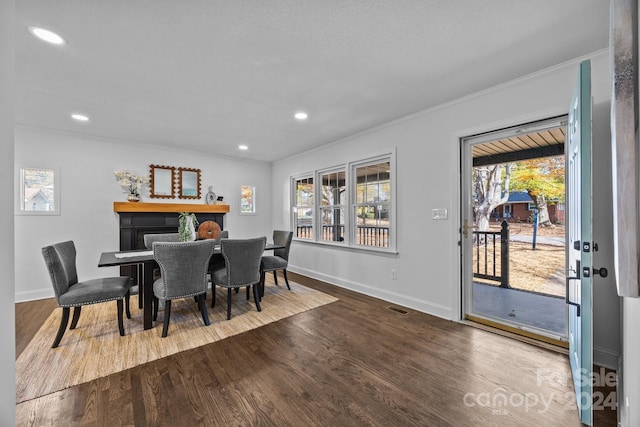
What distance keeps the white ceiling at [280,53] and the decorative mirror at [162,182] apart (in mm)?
1444

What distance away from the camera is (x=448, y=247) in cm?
310

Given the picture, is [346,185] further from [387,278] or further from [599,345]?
[599,345]

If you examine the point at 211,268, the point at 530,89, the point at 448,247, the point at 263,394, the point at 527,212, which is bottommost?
the point at 263,394

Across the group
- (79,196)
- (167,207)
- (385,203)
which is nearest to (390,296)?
(385,203)

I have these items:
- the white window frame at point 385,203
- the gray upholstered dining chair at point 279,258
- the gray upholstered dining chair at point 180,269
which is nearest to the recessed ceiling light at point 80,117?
the gray upholstered dining chair at point 180,269

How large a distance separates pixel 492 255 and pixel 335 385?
316 centimetres

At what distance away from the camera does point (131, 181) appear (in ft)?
15.1

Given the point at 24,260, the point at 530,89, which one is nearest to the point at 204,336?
the point at 24,260

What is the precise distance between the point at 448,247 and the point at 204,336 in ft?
9.25

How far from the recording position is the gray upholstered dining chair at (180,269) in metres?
2.65

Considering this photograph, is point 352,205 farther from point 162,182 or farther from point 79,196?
point 79,196

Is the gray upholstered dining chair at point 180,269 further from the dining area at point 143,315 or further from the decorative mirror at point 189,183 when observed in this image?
the decorative mirror at point 189,183

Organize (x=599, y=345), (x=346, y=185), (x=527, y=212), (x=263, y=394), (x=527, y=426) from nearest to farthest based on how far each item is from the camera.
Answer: (x=527, y=426)
(x=263, y=394)
(x=599, y=345)
(x=527, y=212)
(x=346, y=185)

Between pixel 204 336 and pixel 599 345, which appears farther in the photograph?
pixel 204 336
